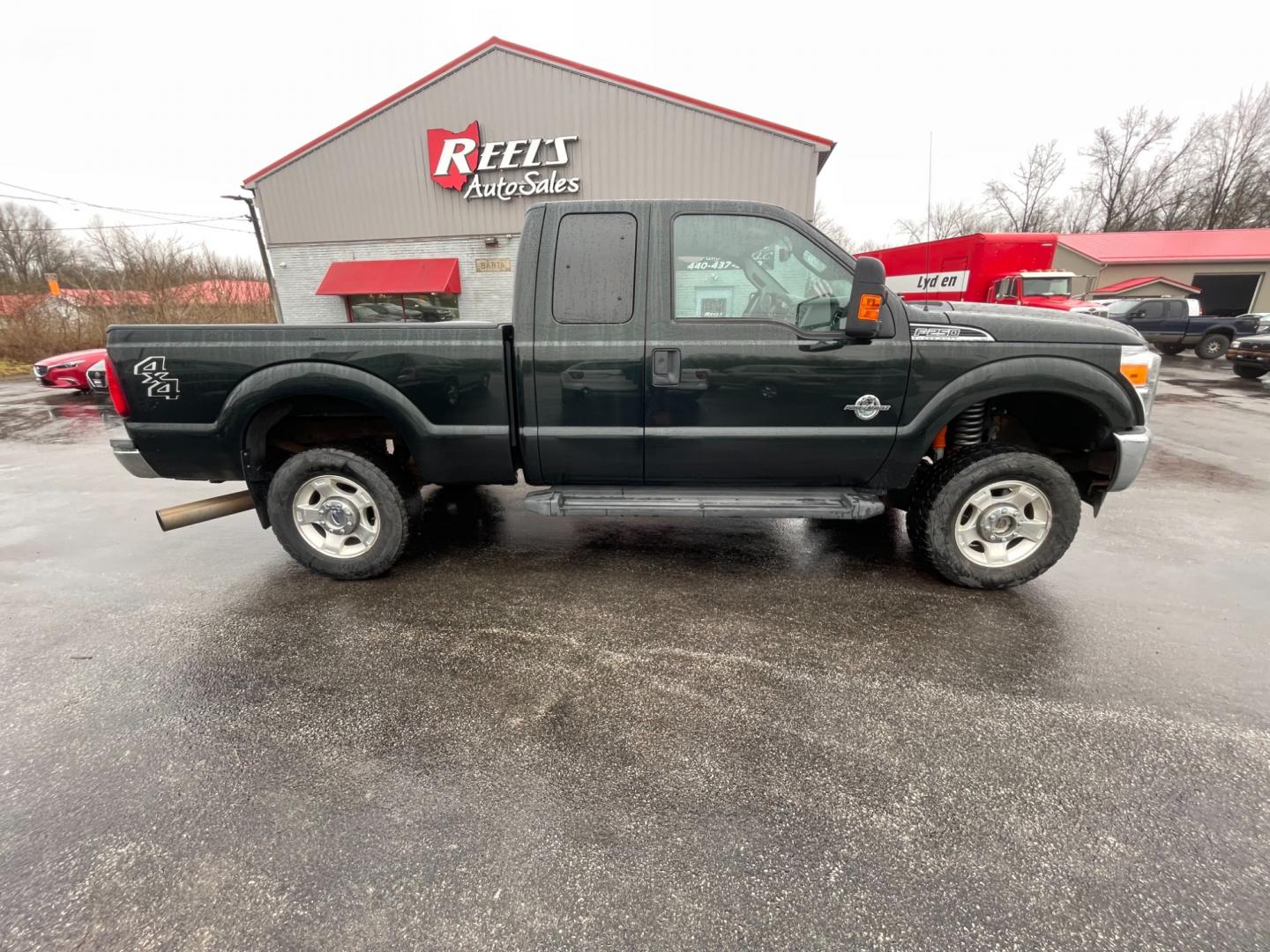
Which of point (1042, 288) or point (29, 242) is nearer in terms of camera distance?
point (1042, 288)

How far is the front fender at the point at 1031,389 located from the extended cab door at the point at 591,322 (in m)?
1.56

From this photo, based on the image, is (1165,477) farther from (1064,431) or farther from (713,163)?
(713,163)

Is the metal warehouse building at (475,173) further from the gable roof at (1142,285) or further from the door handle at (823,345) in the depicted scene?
the gable roof at (1142,285)

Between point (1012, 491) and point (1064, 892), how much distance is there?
2209mm

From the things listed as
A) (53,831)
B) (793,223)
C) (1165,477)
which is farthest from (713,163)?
(53,831)

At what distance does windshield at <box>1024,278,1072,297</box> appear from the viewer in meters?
15.0

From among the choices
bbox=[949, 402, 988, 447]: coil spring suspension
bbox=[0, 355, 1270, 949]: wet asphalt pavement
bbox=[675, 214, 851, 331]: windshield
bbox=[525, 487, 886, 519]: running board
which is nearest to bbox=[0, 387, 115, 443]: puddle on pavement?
bbox=[0, 355, 1270, 949]: wet asphalt pavement

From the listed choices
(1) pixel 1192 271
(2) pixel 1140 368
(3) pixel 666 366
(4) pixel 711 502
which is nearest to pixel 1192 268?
(1) pixel 1192 271

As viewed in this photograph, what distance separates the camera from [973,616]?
3104 mm

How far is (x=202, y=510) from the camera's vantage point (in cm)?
351

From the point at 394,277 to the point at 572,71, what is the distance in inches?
287

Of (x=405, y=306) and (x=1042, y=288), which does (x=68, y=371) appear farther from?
(x=1042, y=288)

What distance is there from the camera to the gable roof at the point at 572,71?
14031 mm

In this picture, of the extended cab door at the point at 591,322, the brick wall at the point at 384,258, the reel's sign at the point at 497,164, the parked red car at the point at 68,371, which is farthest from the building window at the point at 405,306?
the extended cab door at the point at 591,322
